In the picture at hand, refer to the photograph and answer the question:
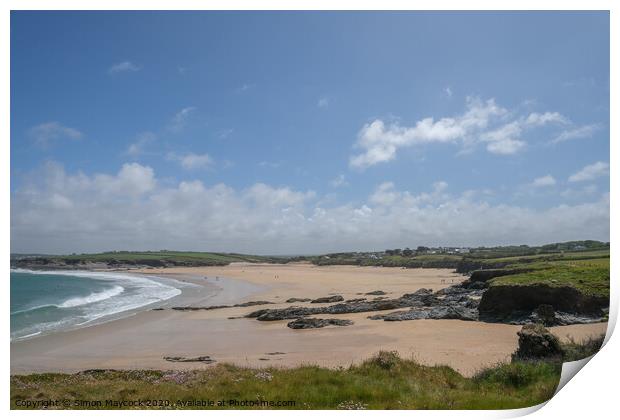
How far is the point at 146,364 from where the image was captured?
53.4 feet

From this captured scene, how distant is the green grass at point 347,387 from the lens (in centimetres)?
937

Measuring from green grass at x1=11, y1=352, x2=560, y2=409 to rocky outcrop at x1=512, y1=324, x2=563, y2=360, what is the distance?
1275 mm

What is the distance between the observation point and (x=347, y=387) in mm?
9914

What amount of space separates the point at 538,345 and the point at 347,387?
21.9 feet

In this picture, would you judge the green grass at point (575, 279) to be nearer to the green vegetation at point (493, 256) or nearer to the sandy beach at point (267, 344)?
the sandy beach at point (267, 344)

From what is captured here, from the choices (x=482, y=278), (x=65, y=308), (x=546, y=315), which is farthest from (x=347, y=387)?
(x=65, y=308)

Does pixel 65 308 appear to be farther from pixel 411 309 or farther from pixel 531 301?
pixel 531 301

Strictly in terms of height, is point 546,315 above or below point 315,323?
above

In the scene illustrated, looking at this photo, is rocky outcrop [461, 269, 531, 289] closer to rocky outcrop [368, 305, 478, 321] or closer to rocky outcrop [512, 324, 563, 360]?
rocky outcrop [368, 305, 478, 321]

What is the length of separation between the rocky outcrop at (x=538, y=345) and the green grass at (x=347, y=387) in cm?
128

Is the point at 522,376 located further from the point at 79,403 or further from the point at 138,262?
the point at 138,262
